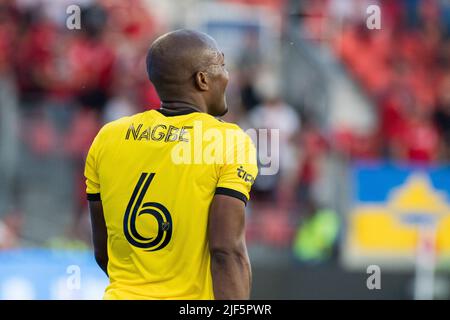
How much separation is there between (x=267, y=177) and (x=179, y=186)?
22.2 feet

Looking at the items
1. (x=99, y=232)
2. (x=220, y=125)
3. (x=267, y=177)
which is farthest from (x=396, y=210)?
(x=220, y=125)

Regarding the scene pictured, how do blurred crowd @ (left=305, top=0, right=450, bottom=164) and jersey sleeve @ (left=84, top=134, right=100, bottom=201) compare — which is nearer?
jersey sleeve @ (left=84, top=134, right=100, bottom=201)

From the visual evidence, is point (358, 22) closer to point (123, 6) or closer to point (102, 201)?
point (123, 6)

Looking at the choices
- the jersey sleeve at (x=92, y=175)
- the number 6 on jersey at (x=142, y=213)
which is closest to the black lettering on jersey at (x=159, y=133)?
the number 6 on jersey at (x=142, y=213)

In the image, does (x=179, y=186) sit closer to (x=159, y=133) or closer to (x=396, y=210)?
(x=159, y=133)

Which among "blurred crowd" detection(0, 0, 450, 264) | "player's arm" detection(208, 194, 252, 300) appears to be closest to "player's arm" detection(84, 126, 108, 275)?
"player's arm" detection(208, 194, 252, 300)

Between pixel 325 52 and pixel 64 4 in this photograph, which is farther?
pixel 325 52

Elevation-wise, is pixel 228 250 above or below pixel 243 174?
below

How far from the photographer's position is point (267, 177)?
10.3 m

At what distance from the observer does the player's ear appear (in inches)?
147

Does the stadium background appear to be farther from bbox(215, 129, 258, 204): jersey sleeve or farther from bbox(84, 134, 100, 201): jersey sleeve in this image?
bbox(215, 129, 258, 204): jersey sleeve

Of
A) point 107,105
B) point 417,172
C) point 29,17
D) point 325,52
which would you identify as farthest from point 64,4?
point 417,172

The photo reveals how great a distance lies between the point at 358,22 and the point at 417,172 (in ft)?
10.4

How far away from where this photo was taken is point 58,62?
1092 centimetres
